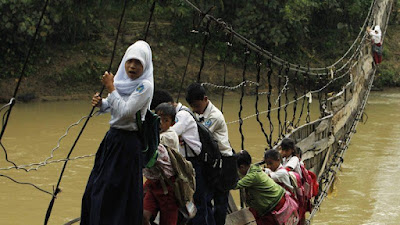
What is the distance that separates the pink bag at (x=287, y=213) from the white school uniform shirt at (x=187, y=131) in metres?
0.93

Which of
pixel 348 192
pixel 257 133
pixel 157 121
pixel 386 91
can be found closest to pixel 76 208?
pixel 348 192

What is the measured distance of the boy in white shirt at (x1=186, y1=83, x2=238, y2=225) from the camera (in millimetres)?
3449

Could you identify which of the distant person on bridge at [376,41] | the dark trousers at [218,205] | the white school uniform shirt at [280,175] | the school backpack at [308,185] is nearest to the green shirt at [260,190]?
the white school uniform shirt at [280,175]

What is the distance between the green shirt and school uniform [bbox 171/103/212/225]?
47 centimetres

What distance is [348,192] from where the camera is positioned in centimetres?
898

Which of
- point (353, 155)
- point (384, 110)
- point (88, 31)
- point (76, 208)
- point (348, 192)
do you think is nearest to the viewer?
point (76, 208)

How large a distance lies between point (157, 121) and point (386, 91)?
44.2 ft

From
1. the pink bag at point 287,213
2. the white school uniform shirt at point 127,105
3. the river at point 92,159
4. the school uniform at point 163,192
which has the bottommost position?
the river at point 92,159

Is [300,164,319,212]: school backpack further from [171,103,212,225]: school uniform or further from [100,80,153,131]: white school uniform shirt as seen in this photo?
[100,80,153,131]: white school uniform shirt

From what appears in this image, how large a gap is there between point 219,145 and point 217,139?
0.03 metres

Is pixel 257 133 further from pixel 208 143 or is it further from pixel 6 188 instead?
pixel 208 143

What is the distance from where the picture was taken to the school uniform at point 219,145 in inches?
137

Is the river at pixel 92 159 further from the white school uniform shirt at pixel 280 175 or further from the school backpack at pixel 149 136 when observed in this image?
the school backpack at pixel 149 136

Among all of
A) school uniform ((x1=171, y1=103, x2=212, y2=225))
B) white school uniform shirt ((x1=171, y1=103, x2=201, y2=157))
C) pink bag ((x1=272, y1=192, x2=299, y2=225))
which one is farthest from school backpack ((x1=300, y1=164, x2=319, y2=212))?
white school uniform shirt ((x1=171, y1=103, x2=201, y2=157))
